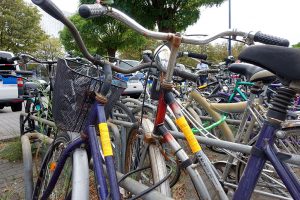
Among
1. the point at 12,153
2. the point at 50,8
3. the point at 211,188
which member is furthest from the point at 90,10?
the point at 12,153

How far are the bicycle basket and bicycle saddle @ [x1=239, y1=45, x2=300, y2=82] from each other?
30.0 inches

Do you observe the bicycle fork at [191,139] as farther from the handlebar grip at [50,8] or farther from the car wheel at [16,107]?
the car wheel at [16,107]

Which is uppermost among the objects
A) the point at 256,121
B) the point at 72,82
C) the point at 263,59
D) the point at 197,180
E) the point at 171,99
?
the point at 263,59

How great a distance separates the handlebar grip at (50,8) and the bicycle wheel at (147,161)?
37.9 inches

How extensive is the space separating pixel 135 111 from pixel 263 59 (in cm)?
286

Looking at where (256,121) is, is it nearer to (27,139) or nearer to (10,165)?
(27,139)

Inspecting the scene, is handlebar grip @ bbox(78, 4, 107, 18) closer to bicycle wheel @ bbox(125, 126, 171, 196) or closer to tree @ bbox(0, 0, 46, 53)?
bicycle wheel @ bbox(125, 126, 171, 196)

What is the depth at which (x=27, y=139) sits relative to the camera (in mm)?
2355

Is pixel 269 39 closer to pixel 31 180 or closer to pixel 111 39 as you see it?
pixel 31 180

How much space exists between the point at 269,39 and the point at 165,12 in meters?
9.65

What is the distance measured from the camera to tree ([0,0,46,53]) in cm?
3138

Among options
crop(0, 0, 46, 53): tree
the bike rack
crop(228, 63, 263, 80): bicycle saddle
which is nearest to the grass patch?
the bike rack

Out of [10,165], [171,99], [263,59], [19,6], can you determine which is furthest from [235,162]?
[19,6]

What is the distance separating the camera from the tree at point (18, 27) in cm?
3138
